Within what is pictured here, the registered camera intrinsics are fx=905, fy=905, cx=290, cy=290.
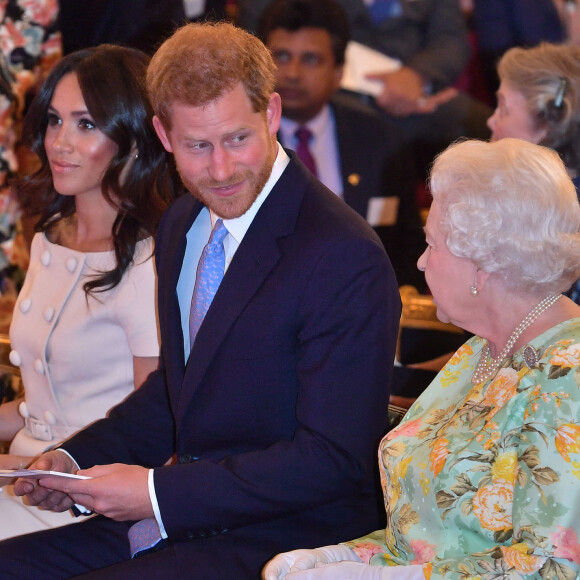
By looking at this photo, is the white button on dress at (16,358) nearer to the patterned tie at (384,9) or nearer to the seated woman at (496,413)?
the seated woman at (496,413)

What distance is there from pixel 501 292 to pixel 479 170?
230 millimetres

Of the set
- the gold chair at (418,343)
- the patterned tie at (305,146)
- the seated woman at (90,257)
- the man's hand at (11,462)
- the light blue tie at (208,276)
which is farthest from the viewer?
the patterned tie at (305,146)

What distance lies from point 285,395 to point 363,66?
249cm

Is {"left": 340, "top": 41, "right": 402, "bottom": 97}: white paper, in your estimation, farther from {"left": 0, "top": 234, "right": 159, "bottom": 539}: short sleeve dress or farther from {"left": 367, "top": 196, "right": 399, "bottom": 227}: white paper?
{"left": 0, "top": 234, "right": 159, "bottom": 539}: short sleeve dress

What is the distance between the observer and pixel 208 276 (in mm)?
2035

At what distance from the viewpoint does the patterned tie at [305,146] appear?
159 inches

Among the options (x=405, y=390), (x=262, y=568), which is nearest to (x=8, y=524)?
(x=262, y=568)

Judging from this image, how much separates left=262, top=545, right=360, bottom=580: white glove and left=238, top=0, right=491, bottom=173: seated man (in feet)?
8.30

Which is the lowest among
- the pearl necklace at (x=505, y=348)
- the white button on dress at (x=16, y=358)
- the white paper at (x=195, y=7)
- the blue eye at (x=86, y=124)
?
the white button on dress at (x=16, y=358)

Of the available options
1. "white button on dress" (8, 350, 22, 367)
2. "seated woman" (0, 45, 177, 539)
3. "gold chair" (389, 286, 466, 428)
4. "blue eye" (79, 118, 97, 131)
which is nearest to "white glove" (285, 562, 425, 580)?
"seated woman" (0, 45, 177, 539)

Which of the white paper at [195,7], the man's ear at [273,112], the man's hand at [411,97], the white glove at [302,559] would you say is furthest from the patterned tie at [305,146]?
the white glove at [302,559]

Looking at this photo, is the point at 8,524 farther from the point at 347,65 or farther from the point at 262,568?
the point at 347,65

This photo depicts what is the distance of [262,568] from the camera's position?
1.84 m

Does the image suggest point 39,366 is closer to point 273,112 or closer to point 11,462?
point 11,462
